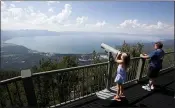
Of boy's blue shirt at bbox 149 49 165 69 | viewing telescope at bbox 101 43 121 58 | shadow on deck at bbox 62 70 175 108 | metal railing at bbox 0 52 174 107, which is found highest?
viewing telescope at bbox 101 43 121 58

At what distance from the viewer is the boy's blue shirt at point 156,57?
523cm

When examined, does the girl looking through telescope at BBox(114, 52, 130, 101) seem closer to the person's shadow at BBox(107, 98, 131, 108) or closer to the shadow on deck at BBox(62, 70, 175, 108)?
the person's shadow at BBox(107, 98, 131, 108)

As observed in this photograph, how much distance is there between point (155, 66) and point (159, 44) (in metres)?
0.60

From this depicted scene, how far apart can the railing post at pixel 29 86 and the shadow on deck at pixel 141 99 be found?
41.3 inches

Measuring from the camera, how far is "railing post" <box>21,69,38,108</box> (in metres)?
3.55

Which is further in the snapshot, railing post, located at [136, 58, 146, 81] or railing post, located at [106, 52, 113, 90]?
railing post, located at [136, 58, 146, 81]

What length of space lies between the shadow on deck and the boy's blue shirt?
739 mm

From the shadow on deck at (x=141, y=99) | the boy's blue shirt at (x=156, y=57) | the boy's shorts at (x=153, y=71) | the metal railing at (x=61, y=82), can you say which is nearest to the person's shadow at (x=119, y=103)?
the shadow on deck at (x=141, y=99)

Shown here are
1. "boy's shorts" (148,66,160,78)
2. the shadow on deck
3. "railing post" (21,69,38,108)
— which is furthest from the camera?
"boy's shorts" (148,66,160,78)

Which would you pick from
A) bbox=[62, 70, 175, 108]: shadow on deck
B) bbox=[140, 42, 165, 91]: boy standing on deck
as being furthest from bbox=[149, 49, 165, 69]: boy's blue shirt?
bbox=[62, 70, 175, 108]: shadow on deck

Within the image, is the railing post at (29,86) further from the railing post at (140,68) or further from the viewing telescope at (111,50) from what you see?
the railing post at (140,68)

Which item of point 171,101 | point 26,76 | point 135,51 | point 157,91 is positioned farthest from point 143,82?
point 135,51

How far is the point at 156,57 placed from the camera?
5.28 meters

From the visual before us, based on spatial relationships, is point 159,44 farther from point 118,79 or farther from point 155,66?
point 118,79
